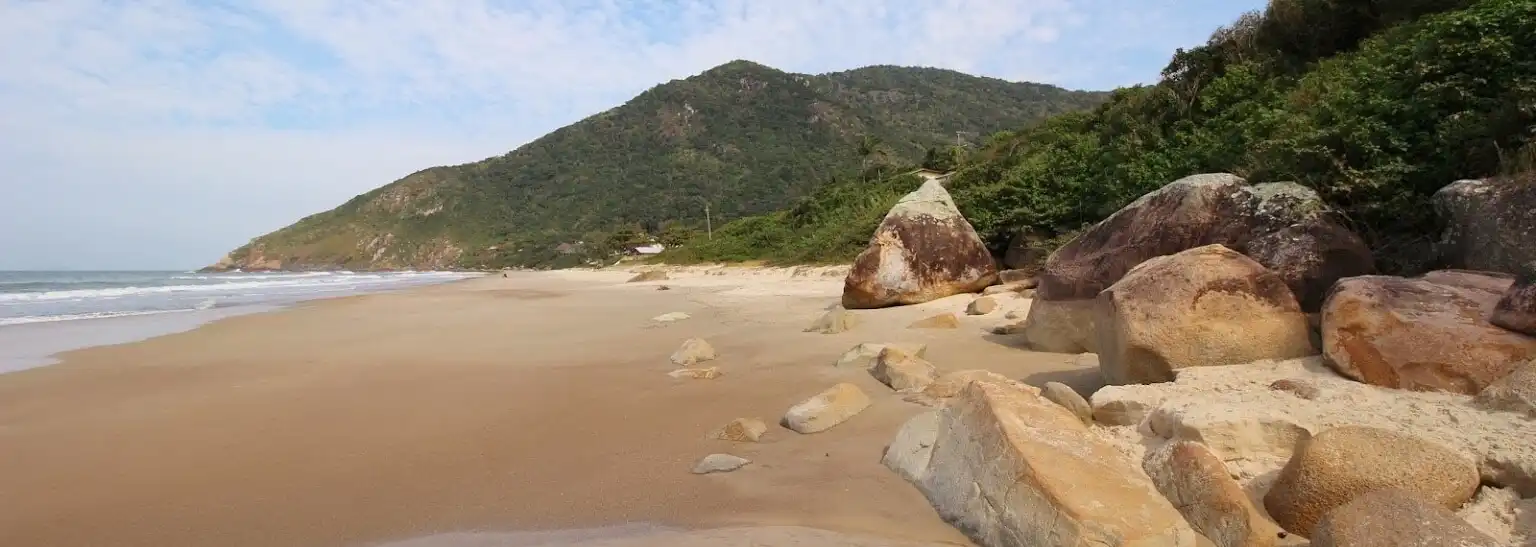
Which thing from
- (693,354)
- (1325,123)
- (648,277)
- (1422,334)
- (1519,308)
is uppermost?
(1325,123)

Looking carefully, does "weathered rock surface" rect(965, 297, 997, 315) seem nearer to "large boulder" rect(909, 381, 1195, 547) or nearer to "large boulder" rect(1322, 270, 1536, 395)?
"large boulder" rect(1322, 270, 1536, 395)

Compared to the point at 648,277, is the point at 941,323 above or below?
above

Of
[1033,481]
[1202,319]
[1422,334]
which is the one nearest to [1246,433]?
[1033,481]

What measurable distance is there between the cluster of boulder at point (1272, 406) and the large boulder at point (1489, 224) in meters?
0.02

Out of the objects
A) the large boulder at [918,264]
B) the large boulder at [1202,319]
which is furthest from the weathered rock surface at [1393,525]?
the large boulder at [918,264]

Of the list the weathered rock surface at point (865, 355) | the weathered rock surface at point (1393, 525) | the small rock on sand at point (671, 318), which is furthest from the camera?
the small rock on sand at point (671, 318)

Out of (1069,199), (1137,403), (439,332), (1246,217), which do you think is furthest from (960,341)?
(439,332)

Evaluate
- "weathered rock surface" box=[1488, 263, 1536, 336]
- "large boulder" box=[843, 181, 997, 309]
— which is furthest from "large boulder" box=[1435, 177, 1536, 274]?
"large boulder" box=[843, 181, 997, 309]

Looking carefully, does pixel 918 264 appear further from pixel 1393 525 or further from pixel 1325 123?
pixel 1393 525

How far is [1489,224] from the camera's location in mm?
4918

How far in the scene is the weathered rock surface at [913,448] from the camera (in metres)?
4.00

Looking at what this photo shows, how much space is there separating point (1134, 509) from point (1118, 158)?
40.5ft

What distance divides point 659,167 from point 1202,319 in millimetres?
97247

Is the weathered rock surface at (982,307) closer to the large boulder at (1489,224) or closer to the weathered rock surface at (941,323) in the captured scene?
the weathered rock surface at (941,323)
